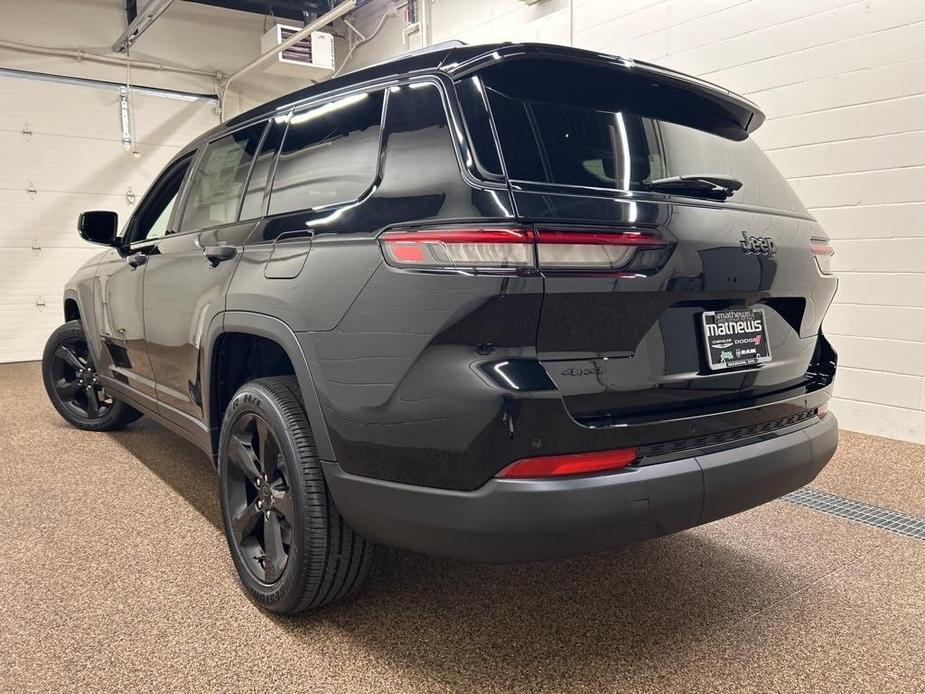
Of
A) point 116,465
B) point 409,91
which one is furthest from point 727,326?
point 116,465

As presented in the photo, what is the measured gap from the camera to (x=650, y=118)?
1.72 m

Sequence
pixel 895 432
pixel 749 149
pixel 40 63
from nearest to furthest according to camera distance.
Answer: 1. pixel 749 149
2. pixel 895 432
3. pixel 40 63

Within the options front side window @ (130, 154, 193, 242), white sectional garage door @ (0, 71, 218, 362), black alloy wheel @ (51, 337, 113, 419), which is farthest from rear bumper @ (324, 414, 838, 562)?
white sectional garage door @ (0, 71, 218, 362)

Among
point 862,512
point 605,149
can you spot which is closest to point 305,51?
point 605,149

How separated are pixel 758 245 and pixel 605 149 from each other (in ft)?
1.41

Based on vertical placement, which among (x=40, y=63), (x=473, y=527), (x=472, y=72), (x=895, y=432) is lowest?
(x=895, y=432)

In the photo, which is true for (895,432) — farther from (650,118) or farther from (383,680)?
(383,680)

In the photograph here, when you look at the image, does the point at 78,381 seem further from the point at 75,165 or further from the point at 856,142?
the point at 75,165

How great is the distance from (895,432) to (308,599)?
3.56 meters

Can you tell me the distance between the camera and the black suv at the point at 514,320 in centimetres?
135

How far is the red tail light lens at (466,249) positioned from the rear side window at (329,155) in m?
0.30

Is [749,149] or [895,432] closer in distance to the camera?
[749,149]

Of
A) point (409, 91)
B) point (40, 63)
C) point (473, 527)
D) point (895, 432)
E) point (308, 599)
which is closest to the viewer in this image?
point (473, 527)

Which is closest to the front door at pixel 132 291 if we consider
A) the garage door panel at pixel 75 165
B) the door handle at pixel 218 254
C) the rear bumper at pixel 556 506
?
the door handle at pixel 218 254
